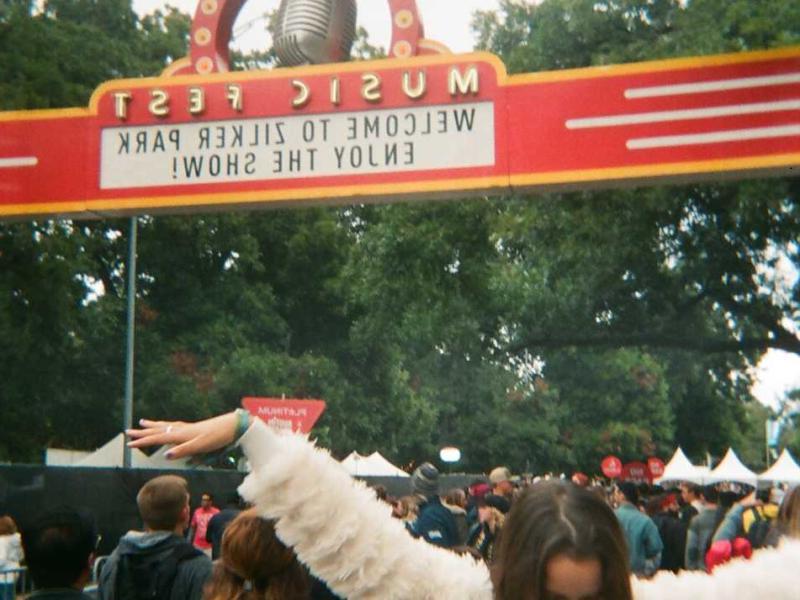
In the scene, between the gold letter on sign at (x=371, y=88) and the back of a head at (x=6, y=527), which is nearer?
the gold letter on sign at (x=371, y=88)

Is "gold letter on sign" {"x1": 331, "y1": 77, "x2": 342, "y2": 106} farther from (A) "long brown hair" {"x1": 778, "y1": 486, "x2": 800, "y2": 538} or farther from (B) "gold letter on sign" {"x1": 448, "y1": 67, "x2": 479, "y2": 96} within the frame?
(A) "long brown hair" {"x1": 778, "y1": 486, "x2": 800, "y2": 538}

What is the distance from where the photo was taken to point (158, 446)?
225 cm

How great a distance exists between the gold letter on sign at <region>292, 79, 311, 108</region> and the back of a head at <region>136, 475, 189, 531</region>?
521 centimetres

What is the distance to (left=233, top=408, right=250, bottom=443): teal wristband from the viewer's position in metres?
2.21

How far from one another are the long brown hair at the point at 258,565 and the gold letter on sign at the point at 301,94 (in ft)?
22.0

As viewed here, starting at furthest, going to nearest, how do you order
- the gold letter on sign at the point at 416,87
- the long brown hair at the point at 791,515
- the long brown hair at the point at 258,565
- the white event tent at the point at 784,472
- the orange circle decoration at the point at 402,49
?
the white event tent at the point at 784,472 < the orange circle decoration at the point at 402,49 < the gold letter on sign at the point at 416,87 < the long brown hair at the point at 258,565 < the long brown hair at the point at 791,515

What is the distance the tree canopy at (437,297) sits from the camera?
15.5m

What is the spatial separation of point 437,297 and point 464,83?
233 inches

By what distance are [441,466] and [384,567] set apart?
177ft

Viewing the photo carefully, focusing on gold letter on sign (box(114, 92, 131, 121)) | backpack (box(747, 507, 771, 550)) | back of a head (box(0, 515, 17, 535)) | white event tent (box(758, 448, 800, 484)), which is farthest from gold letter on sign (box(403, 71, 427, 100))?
white event tent (box(758, 448, 800, 484))

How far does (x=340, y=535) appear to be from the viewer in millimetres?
2162

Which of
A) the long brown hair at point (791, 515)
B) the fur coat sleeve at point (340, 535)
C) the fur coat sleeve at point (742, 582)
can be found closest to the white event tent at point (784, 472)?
the long brown hair at point (791, 515)

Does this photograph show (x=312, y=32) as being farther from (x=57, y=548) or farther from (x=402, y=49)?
(x=57, y=548)

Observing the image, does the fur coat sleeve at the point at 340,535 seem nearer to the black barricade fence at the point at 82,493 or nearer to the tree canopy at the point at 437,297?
the tree canopy at the point at 437,297
